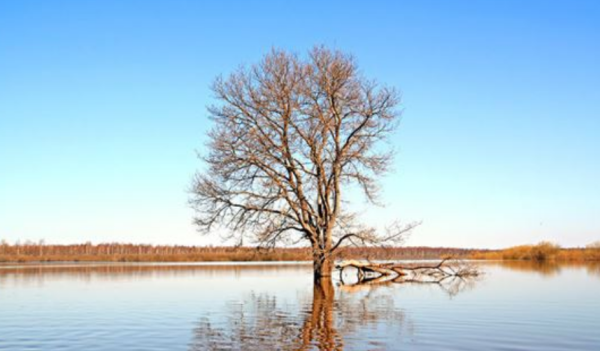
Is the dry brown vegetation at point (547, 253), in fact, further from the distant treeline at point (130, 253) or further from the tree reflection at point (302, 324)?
the tree reflection at point (302, 324)

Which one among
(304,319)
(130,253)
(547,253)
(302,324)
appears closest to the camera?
(302,324)

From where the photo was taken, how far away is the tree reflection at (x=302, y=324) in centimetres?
1296

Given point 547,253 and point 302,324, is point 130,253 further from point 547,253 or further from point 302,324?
point 302,324

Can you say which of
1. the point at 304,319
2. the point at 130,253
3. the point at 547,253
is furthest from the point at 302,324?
the point at 130,253

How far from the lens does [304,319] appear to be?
677 inches

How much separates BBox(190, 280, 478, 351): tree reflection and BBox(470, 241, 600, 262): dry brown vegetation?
175 feet

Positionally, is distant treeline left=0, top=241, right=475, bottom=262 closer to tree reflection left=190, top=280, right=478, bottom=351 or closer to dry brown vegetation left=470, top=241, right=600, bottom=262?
A: dry brown vegetation left=470, top=241, right=600, bottom=262

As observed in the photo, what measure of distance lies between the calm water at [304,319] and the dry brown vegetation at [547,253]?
45050 mm

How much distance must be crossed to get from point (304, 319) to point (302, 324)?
109 cm

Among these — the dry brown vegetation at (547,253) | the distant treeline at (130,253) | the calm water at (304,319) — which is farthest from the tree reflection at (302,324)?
the dry brown vegetation at (547,253)

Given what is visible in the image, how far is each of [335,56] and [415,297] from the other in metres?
13.8

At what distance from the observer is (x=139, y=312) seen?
63.3 feet

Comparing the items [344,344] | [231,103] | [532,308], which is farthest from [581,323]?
[231,103]

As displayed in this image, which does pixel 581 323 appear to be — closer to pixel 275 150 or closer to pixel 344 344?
pixel 344 344
